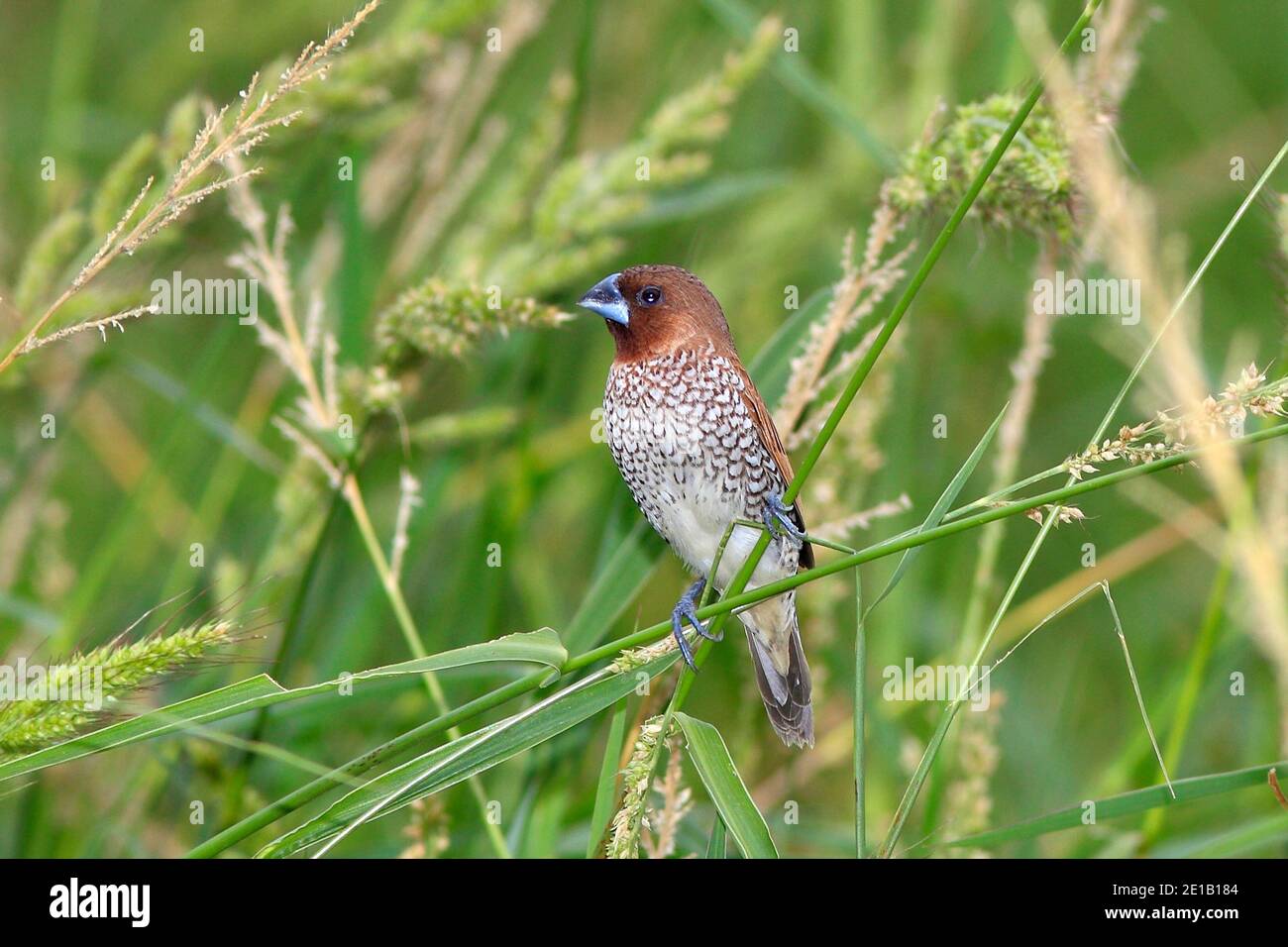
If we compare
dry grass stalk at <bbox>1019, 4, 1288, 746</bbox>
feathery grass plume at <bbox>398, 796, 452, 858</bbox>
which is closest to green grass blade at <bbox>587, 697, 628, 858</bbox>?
feathery grass plume at <bbox>398, 796, 452, 858</bbox>

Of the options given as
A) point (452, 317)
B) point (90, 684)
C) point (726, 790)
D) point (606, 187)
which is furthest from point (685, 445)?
point (90, 684)

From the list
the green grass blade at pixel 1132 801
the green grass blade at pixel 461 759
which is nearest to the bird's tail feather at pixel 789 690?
the green grass blade at pixel 1132 801

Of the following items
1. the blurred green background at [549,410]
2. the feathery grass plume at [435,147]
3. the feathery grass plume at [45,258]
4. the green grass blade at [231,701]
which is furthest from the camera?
the feathery grass plume at [435,147]

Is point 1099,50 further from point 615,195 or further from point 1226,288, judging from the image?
point 1226,288

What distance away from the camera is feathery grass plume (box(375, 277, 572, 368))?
91.4 inches

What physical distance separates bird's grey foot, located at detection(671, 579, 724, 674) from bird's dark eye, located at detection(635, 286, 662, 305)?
671 mm

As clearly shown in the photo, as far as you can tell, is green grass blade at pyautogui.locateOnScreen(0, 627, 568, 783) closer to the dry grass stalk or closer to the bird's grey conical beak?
the dry grass stalk

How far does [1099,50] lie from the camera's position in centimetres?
262

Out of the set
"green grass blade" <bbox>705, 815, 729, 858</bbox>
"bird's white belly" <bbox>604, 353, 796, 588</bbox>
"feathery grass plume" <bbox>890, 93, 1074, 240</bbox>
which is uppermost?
"feathery grass plume" <bbox>890, 93, 1074, 240</bbox>

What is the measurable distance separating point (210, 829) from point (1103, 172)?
2082mm

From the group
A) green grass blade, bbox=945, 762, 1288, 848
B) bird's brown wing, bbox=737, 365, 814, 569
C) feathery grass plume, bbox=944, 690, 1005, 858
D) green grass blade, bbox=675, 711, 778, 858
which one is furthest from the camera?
bird's brown wing, bbox=737, 365, 814, 569

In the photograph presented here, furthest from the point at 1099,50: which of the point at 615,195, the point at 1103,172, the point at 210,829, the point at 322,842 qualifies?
the point at 210,829

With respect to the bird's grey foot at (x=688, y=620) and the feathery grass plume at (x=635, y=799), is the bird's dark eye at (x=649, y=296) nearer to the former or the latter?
the bird's grey foot at (x=688, y=620)

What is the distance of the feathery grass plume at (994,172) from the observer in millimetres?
2223
